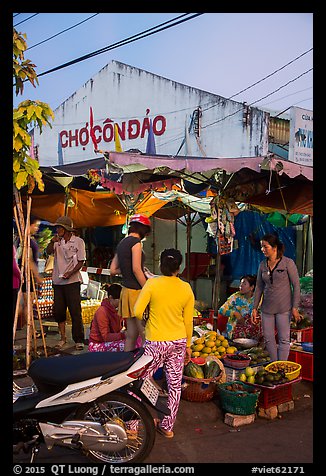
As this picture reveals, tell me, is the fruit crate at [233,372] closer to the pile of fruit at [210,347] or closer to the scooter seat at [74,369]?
the pile of fruit at [210,347]

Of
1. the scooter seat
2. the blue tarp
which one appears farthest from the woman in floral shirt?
the blue tarp

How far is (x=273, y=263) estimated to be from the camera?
557 cm

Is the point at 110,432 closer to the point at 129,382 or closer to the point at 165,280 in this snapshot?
the point at 129,382

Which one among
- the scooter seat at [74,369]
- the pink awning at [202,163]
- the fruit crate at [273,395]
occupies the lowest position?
the fruit crate at [273,395]

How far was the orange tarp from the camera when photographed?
929cm

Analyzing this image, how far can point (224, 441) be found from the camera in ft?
13.5

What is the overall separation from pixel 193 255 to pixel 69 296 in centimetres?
525

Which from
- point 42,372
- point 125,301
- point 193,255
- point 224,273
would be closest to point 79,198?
point 193,255

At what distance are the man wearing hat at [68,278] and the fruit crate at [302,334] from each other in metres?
3.17

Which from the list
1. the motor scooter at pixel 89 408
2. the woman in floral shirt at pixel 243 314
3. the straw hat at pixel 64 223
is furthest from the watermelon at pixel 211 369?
the straw hat at pixel 64 223

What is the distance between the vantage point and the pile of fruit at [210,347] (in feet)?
17.7

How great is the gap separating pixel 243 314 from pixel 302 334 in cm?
90

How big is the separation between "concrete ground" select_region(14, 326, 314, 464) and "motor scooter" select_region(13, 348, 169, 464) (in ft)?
1.04

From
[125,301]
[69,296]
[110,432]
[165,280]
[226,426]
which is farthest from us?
[69,296]
